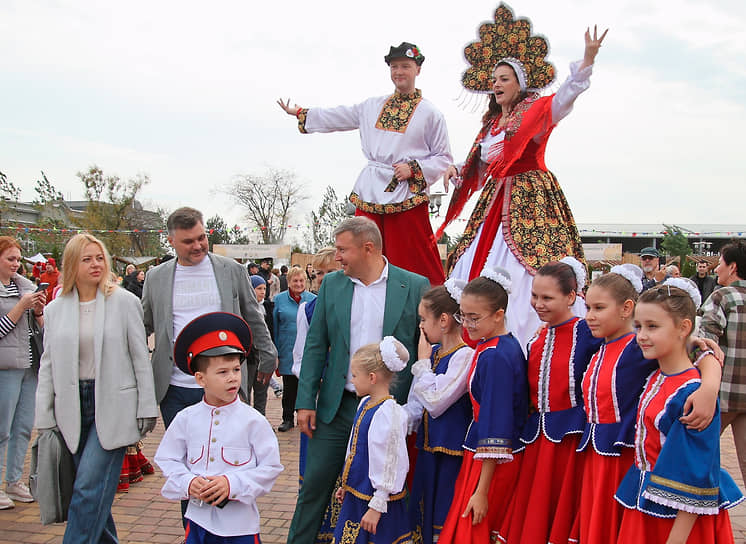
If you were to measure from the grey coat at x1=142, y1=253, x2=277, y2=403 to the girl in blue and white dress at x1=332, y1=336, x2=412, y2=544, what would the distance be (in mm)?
1228

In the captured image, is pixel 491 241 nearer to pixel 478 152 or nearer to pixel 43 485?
pixel 478 152

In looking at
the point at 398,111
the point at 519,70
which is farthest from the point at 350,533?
the point at 398,111

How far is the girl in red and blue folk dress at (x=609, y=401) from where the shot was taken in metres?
2.72

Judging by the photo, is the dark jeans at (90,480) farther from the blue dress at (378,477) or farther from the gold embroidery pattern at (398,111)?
the gold embroidery pattern at (398,111)

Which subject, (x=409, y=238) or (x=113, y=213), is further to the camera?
(x=113, y=213)

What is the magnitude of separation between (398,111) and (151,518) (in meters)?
3.76

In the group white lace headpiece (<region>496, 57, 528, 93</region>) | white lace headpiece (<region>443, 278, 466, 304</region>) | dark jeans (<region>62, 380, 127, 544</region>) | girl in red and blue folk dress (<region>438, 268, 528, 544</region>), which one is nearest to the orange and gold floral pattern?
white lace headpiece (<region>496, 57, 528, 93</region>)

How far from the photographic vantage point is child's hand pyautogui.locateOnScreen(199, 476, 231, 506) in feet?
9.52

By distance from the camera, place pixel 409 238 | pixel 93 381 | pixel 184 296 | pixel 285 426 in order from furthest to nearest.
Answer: pixel 285 426
pixel 409 238
pixel 184 296
pixel 93 381

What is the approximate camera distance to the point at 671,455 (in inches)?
95.7

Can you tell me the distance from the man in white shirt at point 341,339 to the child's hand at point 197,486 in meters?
0.81

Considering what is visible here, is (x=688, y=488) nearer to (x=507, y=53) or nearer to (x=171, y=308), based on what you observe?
(x=171, y=308)

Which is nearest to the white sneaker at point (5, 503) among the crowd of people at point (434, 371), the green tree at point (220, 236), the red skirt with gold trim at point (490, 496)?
the crowd of people at point (434, 371)

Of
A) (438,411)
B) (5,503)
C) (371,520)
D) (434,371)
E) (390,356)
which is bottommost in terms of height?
(5,503)
